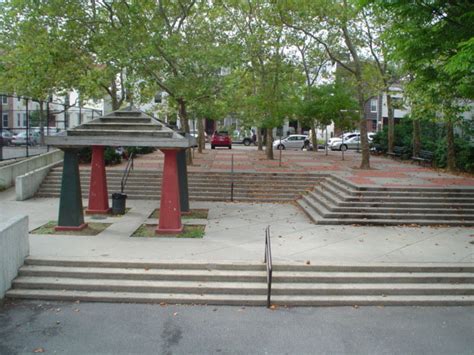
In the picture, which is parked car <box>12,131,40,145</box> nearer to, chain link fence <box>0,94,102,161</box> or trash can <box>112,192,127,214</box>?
chain link fence <box>0,94,102,161</box>

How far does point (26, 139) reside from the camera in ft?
66.7

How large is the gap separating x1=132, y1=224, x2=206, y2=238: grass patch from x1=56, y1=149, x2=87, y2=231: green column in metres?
1.51

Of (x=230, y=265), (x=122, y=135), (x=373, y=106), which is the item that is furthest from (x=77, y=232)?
(x=373, y=106)

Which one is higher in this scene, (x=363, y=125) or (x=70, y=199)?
(x=363, y=125)

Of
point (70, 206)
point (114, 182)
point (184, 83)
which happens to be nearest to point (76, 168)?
point (70, 206)

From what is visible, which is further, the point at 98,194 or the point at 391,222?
the point at 98,194

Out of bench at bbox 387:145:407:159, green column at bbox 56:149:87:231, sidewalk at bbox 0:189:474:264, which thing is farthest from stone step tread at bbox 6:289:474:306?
bench at bbox 387:145:407:159

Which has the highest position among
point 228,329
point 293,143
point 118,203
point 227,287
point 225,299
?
point 293,143

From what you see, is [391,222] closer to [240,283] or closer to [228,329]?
[240,283]

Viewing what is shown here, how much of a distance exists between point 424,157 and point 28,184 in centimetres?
2036

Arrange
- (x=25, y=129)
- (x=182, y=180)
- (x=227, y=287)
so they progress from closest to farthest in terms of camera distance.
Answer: (x=227, y=287), (x=182, y=180), (x=25, y=129)

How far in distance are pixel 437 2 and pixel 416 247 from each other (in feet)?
17.9

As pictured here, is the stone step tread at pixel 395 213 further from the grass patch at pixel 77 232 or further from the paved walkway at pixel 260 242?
the grass patch at pixel 77 232

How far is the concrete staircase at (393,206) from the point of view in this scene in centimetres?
1399
